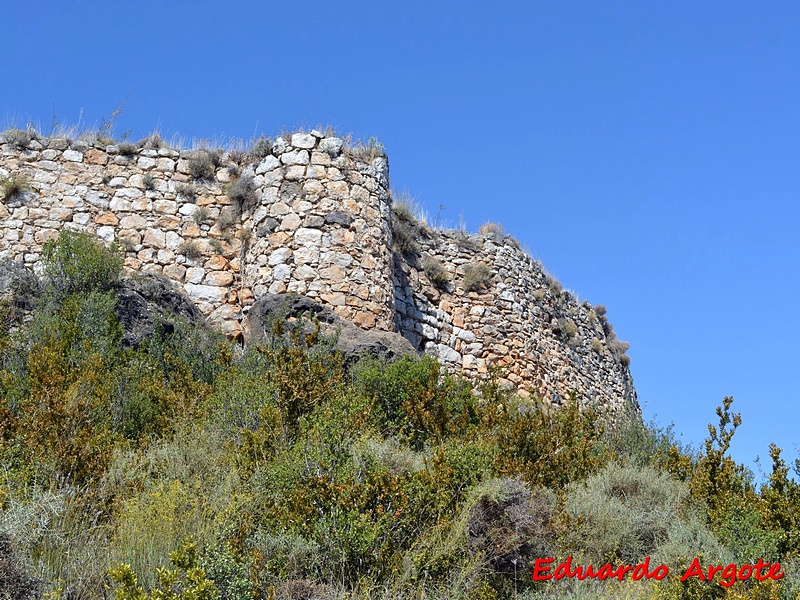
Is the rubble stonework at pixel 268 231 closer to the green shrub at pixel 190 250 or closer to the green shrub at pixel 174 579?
the green shrub at pixel 190 250

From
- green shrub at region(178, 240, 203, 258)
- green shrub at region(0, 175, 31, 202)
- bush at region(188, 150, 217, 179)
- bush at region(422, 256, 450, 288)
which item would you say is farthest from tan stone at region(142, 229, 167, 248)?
bush at region(422, 256, 450, 288)

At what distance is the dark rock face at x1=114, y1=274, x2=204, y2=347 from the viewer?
9336 millimetres

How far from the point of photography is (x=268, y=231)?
1100 centimetres

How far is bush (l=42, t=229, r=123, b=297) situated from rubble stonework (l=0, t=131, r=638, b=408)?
990 millimetres

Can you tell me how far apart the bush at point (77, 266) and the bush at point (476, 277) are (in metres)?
5.16

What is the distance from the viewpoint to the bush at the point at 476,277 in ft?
42.9

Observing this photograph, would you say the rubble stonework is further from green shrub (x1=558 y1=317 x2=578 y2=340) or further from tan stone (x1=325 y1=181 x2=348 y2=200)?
green shrub (x1=558 y1=317 x2=578 y2=340)

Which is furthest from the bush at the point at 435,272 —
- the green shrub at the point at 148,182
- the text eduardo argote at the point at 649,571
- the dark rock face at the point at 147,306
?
the text eduardo argote at the point at 649,571

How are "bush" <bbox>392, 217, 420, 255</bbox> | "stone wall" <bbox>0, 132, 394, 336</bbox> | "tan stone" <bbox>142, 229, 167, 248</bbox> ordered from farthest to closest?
"bush" <bbox>392, 217, 420, 255</bbox>
"tan stone" <bbox>142, 229, 167, 248</bbox>
"stone wall" <bbox>0, 132, 394, 336</bbox>

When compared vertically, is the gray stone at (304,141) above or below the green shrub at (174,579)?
above

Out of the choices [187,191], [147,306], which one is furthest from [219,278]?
[147,306]

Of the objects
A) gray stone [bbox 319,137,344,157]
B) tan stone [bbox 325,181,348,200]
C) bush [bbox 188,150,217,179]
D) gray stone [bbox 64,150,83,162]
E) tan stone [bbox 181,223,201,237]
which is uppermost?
gray stone [bbox 319,137,344,157]

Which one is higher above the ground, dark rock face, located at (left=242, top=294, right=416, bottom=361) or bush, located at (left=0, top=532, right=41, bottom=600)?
dark rock face, located at (left=242, top=294, right=416, bottom=361)

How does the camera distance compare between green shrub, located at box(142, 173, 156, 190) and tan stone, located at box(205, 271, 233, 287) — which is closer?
tan stone, located at box(205, 271, 233, 287)
